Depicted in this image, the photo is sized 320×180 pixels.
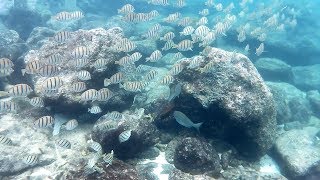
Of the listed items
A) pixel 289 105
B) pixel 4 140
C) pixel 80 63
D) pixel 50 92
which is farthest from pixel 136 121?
pixel 289 105

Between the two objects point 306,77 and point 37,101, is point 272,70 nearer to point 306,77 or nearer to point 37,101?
point 306,77

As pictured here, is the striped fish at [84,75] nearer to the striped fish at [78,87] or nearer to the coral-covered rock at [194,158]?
the striped fish at [78,87]

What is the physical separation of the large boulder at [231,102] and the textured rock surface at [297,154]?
833mm

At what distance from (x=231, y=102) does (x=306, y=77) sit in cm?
1436

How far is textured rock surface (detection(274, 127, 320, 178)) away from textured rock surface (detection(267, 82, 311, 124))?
8.38 ft

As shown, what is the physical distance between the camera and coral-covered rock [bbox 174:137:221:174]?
7477 millimetres

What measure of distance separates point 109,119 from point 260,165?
4.85 metres

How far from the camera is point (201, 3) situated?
33906 mm

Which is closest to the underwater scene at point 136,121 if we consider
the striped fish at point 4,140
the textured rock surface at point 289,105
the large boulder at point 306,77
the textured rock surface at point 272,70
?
the striped fish at point 4,140

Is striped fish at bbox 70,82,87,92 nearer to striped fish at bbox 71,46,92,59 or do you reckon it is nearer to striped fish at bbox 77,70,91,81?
striped fish at bbox 77,70,91,81

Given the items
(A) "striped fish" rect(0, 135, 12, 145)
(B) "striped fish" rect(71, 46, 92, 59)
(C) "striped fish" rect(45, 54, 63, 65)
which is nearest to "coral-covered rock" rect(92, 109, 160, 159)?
(B) "striped fish" rect(71, 46, 92, 59)

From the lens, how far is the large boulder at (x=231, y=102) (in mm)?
8266

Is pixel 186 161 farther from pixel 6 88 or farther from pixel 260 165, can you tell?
pixel 6 88

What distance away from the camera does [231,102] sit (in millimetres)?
8211
